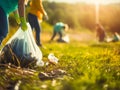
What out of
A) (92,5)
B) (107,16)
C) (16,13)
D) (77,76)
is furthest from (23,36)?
(92,5)

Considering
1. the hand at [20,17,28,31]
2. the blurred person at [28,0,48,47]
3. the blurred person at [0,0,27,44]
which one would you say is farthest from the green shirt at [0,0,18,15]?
the blurred person at [28,0,48,47]

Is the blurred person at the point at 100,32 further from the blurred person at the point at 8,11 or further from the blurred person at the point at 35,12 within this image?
the blurred person at the point at 8,11

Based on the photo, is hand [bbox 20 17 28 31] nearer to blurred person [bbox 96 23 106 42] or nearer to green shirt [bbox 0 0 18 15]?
green shirt [bbox 0 0 18 15]

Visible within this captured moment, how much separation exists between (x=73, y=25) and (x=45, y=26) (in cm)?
515

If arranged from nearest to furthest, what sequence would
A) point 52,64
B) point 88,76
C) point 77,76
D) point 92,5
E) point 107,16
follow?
point 88,76 → point 77,76 → point 52,64 → point 107,16 → point 92,5

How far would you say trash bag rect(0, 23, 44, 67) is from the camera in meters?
6.02

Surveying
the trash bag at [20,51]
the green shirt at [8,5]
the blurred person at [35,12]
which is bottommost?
the trash bag at [20,51]

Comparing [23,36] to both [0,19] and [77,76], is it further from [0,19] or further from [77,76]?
[77,76]

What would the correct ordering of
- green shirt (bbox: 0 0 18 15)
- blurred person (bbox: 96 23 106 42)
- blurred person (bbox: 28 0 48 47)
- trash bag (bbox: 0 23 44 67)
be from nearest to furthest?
green shirt (bbox: 0 0 18 15), trash bag (bbox: 0 23 44 67), blurred person (bbox: 28 0 48 47), blurred person (bbox: 96 23 106 42)

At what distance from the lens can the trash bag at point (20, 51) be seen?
6016mm

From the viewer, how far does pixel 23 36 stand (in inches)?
242

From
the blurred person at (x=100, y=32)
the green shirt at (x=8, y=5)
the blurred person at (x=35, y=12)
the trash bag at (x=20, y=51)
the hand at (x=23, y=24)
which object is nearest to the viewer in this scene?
the hand at (x=23, y=24)

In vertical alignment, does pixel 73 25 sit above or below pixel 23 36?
above

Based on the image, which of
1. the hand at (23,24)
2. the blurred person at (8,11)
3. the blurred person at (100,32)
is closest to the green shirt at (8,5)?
the blurred person at (8,11)
